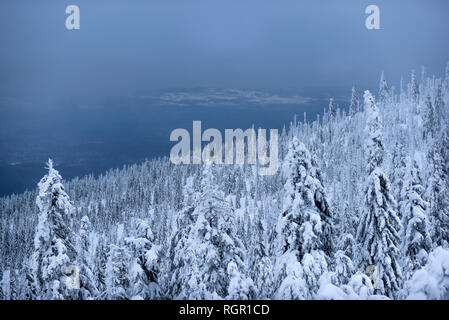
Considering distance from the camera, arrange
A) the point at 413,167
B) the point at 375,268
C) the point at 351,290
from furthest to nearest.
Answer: the point at 413,167 < the point at 375,268 < the point at 351,290

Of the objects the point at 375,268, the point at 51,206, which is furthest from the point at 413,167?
the point at 51,206

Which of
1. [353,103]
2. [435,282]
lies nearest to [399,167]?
[435,282]

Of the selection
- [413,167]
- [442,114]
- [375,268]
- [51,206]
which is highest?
[442,114]

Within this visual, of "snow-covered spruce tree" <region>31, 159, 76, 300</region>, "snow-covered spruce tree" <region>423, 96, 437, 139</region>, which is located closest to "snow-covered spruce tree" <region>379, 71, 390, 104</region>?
"snow-covered spruce tree" <region>423, 96, 437, 139</region>

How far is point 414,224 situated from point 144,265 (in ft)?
56.1

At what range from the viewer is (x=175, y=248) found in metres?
24.2

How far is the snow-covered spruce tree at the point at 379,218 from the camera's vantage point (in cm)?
1984

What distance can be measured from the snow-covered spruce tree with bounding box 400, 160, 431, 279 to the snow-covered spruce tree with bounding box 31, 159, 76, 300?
66.9 ft

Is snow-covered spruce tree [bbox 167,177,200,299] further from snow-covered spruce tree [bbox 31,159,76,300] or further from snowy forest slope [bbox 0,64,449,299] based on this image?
snow-covered spruce tree [bbox 31,159,76,300]

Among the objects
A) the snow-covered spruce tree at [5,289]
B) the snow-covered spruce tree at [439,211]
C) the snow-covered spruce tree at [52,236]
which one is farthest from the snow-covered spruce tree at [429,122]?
the snow-covered spruce tree at [52,236]

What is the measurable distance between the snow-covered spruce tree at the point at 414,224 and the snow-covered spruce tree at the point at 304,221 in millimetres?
9462

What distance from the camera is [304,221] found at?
1611 centimetres
